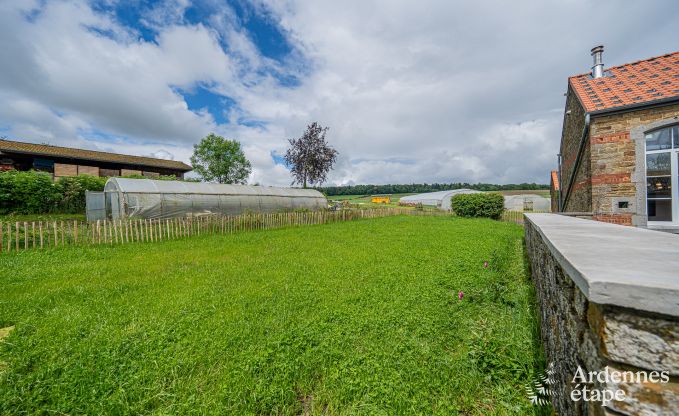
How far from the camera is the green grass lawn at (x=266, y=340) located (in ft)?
7.67

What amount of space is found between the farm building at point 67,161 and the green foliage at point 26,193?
20.2 feet

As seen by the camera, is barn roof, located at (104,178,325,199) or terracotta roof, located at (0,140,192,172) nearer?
barn roof, located at (104,178,325,199)

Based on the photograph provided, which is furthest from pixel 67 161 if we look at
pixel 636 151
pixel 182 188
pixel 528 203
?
pixel 528 203

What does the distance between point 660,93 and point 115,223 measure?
16774 mm

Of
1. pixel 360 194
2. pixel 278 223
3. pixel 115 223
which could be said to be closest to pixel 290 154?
pixel 278 223

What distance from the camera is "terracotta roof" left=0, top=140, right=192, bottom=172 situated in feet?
68.0

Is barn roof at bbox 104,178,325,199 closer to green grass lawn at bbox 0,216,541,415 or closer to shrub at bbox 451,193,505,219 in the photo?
green grass lawn at bbox 0,216,541,415

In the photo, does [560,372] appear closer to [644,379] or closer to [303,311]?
[644,379]

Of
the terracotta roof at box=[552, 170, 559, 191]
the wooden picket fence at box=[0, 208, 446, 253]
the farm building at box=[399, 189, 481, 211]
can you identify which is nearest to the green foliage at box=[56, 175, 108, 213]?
the wooden picket fence at box=[0, 208, 446, 253]

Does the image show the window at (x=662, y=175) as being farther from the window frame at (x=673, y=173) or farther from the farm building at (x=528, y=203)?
the farm building at (x=528, y=203)

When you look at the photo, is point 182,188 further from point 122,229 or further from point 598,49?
point 598,49

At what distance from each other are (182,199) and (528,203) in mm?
43319

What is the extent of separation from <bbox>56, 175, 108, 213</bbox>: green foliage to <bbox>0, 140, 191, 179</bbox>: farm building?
5.08m

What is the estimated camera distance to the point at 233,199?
17.3m
